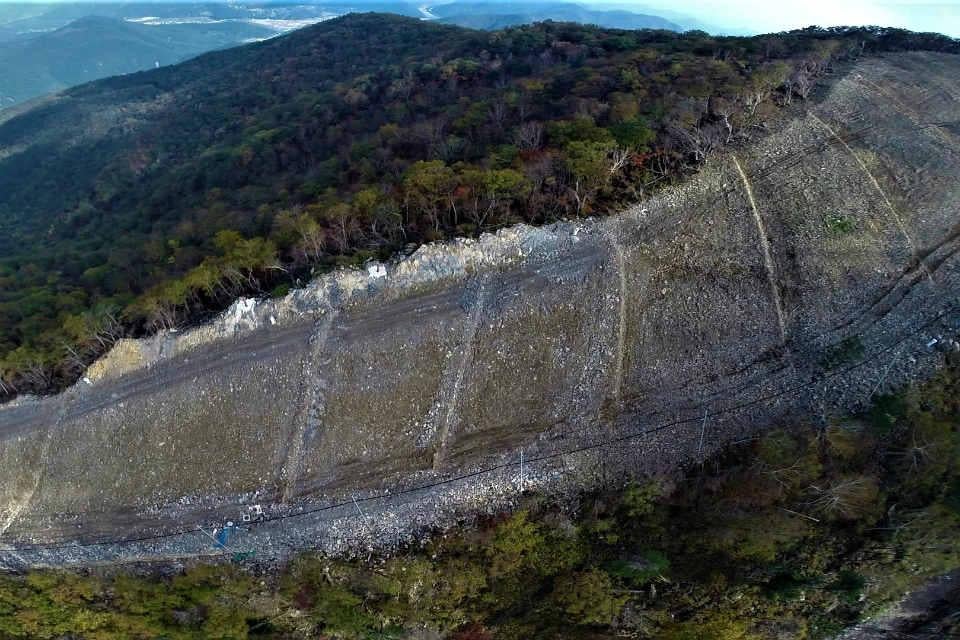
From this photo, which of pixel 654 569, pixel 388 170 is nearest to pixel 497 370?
pixel 654 569

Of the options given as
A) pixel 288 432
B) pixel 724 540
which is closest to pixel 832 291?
pixel 724 540

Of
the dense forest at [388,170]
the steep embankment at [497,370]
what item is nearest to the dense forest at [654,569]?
the steep embankment at [497,370]

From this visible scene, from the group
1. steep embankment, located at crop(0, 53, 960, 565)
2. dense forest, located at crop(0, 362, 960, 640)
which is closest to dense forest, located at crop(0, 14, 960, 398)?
steep embankment, located at crop(0, 53, 960, 565)

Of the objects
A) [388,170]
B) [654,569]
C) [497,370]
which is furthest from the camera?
[388,170]

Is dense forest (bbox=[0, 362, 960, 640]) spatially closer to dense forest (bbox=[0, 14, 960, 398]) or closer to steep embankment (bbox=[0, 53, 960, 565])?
steep embankment (bbox=[0, 53, 960, 565])

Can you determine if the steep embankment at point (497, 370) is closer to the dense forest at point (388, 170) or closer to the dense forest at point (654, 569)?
the dense forest at point (654, 569)

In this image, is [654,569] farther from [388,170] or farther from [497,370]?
[388,170]

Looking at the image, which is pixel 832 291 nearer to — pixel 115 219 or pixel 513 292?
pixel 513 292
